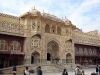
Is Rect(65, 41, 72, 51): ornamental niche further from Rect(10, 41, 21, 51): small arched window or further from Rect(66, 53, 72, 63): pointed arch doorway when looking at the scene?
Rect(10, 41, 21, 51): small arched window

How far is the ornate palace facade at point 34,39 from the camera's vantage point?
2047 centimetres

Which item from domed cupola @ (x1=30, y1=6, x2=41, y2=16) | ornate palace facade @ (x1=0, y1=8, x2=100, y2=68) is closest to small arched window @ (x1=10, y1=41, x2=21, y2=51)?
ornate palace facade @ (x1=0, y1=8, x2=100, y2=68)

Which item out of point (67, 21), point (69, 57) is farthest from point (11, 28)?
point (69, 57)

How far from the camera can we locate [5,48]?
20.4m

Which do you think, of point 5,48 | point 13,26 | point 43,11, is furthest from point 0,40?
point 43,11

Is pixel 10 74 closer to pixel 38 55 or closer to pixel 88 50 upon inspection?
pixel 38 55

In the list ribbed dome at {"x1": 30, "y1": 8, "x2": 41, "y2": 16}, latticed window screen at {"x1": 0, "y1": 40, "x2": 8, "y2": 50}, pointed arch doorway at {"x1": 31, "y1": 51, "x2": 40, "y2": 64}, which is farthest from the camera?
pointed arch doorway at {"x1": 31, "y1": 51, "x2": 40, "y2": 64}

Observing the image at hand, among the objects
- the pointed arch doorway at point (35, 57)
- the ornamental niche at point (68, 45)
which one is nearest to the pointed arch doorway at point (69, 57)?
the ornamental niche at point (68, 45)

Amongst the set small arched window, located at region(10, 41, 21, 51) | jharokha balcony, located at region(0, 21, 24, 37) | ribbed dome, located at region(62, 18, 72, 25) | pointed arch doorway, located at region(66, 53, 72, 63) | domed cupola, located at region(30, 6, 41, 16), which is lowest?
pointed arch doorway, located at region(66, 53, 72, 63)

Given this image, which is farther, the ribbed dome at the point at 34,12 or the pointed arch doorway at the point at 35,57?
the pointed arch doorway at the point at 35,57

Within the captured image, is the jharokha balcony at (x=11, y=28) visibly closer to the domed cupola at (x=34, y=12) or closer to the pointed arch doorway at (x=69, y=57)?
the domed cupola at (x=34, y=12)

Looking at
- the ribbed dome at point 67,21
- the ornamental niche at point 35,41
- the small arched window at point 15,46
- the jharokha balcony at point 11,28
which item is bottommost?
the small arched window at point 15,46

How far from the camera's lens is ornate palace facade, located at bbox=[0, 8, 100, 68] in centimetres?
2047

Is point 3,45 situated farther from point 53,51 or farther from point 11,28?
point 53,51
